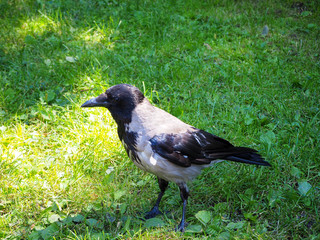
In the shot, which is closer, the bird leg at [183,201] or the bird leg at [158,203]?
the bird leg at [183,201]

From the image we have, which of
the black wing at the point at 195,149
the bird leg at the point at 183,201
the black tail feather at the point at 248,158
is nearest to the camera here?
the black wing at the point at 195,149

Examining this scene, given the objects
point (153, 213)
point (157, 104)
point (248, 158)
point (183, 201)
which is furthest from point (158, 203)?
point (157, 104)

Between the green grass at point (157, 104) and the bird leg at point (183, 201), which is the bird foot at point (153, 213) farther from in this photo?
the bird leg at point (183, 201)

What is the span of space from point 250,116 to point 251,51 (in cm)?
155

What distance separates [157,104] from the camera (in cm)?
427

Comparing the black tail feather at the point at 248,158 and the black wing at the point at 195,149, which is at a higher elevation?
the black wing at the point at 195,149

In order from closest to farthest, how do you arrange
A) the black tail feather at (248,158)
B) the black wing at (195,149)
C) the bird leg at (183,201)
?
the black wing at (195,149) < the bird leg at (183,201) < the black tail feather at (248,158)

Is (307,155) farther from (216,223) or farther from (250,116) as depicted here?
(216,223)

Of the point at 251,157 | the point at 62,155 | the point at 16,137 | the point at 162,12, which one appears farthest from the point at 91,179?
the point at 162,12

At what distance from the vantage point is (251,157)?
9.91 ft

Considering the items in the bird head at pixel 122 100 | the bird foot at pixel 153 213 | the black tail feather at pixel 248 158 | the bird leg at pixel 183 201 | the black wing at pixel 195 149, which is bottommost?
the bird foot at pixel 153 213

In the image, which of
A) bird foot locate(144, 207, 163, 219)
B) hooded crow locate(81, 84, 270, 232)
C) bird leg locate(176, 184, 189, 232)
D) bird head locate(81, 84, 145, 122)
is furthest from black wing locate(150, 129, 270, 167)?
bird foot locate(144, 207, 163, 219)

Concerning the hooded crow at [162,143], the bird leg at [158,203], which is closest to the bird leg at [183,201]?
the hooded crow at [162,143]

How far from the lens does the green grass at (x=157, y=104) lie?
9.68ft
